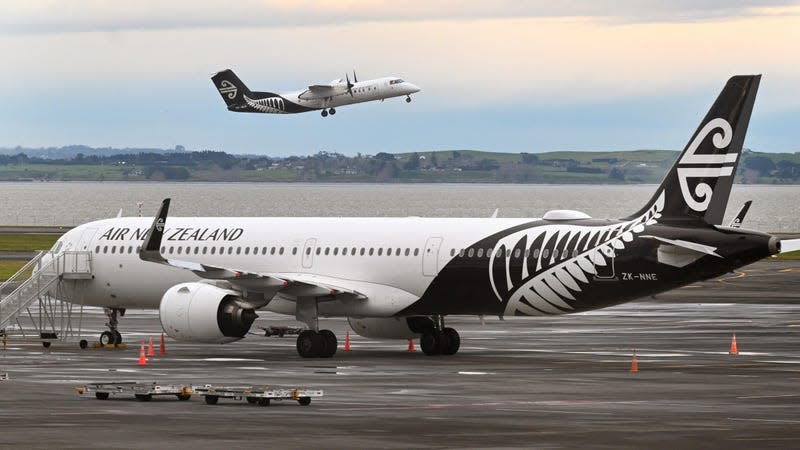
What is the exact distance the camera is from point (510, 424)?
81.9 ft

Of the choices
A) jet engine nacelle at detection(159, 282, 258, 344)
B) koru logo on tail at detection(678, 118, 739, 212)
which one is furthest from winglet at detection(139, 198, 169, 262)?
koru logo on tail at detection(678, 118, 739, 212)

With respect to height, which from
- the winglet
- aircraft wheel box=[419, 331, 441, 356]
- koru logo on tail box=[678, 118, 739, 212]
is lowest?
aircraft wheel box=[419, 331, 441, 356]

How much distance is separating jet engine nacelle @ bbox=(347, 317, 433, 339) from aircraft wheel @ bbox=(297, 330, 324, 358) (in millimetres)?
2680

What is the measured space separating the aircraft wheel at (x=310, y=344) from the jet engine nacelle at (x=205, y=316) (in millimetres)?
1445

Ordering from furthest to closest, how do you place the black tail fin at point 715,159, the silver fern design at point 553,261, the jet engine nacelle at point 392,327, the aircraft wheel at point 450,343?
the jet engine nacelle at point 392,327 → the aircraft wheel at point 450,343 → the silver fern design at point 553,261 → the black tail fin at point 715,159

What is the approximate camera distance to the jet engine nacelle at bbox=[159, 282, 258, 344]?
130ft

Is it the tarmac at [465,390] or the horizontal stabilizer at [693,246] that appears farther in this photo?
the horizontal stabilizer at [693,246]

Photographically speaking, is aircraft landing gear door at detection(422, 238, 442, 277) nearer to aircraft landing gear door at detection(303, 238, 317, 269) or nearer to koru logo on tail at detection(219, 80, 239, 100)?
aircraft landing gear door at detection(303, 238, 317, 269)

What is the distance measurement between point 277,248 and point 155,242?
4.66 m

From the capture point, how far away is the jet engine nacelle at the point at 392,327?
4278 cm

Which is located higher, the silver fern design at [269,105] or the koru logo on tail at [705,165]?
the silver fern design at [269,105]

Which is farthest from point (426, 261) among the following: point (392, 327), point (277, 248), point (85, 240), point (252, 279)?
point (85, 240)

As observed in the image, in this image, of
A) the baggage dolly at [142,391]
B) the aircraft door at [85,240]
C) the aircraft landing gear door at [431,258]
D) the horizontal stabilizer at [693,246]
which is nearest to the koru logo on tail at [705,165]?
the horizontal stabilizer at [693,246]

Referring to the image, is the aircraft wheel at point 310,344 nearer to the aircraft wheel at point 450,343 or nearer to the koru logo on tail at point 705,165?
the aircraft wheel at point 450,343
